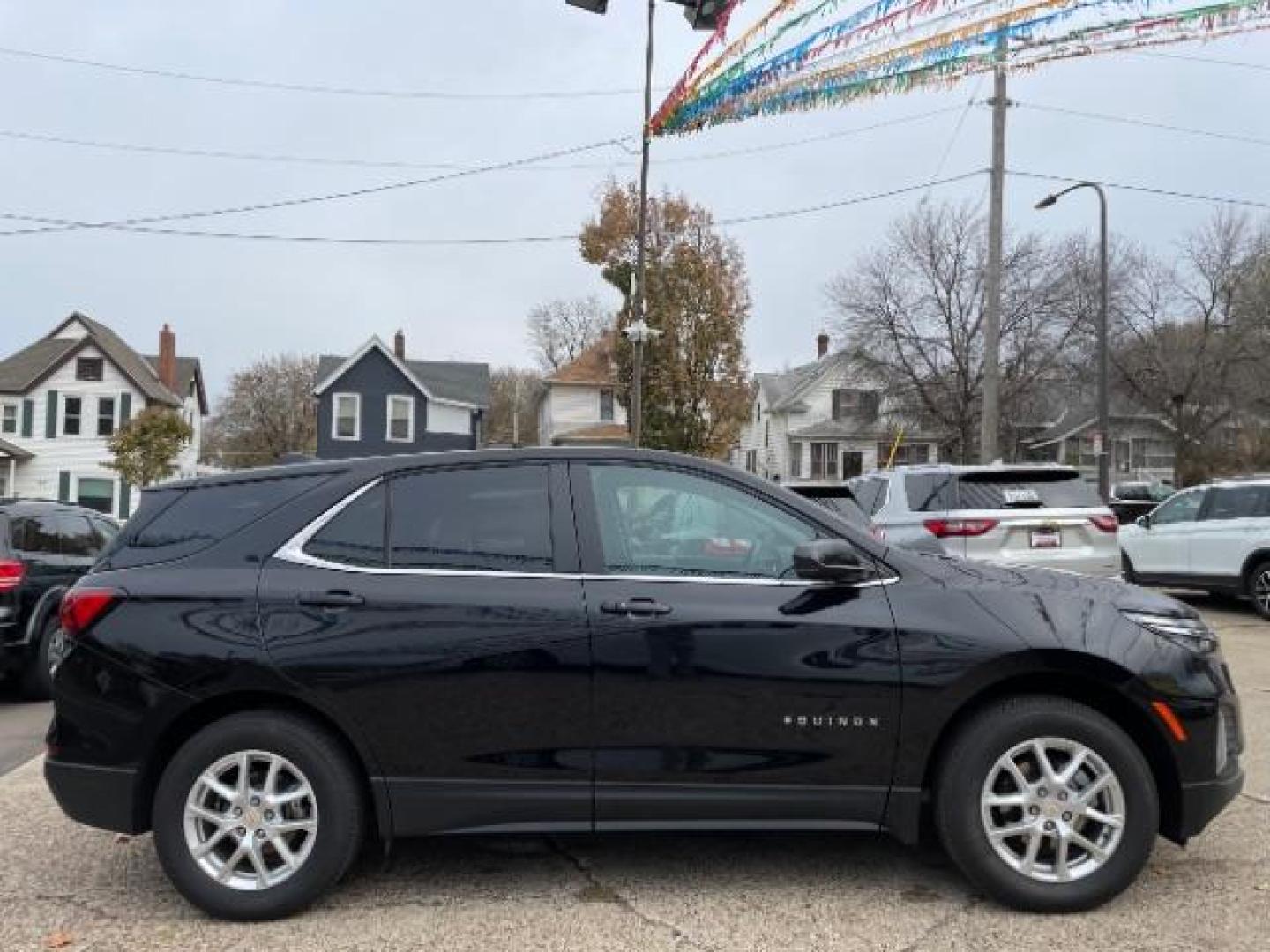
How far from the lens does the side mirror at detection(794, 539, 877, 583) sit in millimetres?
3828

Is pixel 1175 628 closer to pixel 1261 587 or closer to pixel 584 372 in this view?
pixel 1261 587

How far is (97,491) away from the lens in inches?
1673

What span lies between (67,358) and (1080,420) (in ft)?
144

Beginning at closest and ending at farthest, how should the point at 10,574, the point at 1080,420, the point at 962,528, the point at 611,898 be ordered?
the point at 611,898 < the point at 10,574 < the point at 962,528 < the point at 1080,420

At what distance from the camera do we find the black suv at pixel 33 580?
8156 mm

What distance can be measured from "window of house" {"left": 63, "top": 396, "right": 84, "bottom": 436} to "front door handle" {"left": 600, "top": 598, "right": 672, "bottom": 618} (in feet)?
147

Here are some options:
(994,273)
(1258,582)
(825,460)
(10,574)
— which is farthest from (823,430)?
(10,574)

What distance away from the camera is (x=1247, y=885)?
13.5 feet

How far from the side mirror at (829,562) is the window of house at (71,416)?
4511 cm

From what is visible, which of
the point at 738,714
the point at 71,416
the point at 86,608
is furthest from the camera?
the point at 71,416

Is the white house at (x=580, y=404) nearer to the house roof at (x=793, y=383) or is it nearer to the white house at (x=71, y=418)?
the house roof at (x=793, y=383)

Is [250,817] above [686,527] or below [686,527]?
below

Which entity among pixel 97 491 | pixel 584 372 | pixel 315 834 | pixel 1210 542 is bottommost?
pixel 315 834

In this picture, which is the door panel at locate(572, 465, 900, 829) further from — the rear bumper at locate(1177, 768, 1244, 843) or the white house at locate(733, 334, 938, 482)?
the white house at locate(733, 334, 938, 482)
